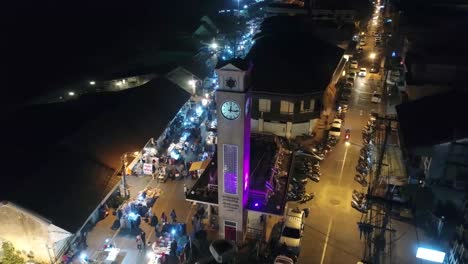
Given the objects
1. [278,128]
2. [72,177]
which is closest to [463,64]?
[278,128]

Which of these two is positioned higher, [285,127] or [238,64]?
[238,64]

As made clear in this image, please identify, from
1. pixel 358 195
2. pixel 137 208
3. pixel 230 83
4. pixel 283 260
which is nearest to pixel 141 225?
pixel 137 208

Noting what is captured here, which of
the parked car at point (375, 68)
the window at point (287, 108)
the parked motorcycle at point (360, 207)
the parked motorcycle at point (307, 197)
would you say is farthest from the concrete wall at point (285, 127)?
the parked car at point (375, 68)

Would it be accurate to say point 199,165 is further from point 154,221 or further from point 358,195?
point 358,195

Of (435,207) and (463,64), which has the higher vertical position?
(463,64)

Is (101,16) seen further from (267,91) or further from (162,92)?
(267,91)

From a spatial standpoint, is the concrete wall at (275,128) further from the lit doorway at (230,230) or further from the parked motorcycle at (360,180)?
the lit doorway at (230,230)
